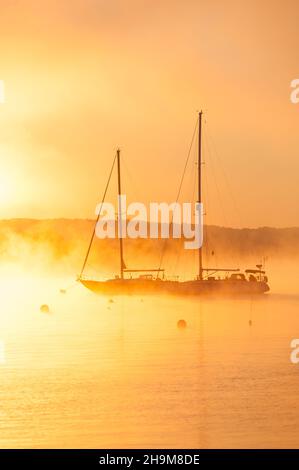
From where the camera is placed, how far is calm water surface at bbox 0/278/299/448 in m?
18.7

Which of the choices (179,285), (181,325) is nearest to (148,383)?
(181,325)

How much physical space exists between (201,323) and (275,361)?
48.3 ft

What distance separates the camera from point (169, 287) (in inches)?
2689

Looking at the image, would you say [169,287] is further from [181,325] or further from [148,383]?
[148,383]

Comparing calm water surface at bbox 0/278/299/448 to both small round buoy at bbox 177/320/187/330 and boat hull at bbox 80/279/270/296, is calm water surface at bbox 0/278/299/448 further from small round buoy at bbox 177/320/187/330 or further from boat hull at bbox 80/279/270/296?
boat hull at bbox 80/279/270/296

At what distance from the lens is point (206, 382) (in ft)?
80.2

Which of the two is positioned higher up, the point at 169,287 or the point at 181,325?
the point at 169,287

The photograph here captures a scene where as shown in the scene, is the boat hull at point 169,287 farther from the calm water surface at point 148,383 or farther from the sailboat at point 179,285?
the calm water surface at point 148,383

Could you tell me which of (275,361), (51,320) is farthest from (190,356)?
(51,320)

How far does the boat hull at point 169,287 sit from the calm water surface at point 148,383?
20.3m

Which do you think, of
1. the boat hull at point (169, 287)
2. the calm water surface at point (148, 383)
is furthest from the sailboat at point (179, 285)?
the calm water surface at point (148, 383)

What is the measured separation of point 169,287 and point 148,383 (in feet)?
145

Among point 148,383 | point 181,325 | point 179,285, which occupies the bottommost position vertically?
point 148,383
